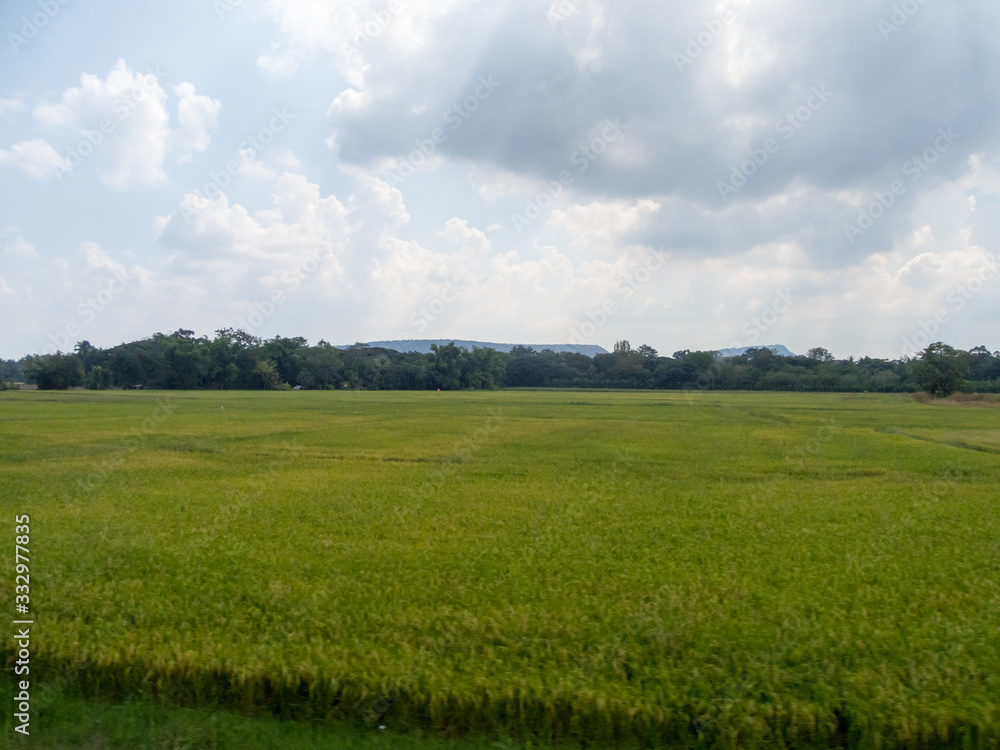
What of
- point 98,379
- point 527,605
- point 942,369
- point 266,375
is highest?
point 942,369

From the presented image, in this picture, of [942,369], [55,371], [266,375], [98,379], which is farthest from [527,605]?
[266,375]

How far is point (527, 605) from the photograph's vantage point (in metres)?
6.68

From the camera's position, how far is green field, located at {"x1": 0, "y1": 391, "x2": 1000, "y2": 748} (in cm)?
484

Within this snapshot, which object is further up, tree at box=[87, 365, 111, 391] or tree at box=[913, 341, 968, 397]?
tree at box=[913, 341, 968, 397]

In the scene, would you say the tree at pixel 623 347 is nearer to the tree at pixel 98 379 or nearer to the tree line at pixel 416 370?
the tree line at pixel 416 370

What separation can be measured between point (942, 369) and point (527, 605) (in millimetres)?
81202

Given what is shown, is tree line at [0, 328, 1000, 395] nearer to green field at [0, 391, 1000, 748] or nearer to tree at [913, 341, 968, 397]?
tree at [913, 341, 968, 397]

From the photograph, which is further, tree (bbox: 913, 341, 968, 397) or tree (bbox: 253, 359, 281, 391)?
tree (bbox: 253, 359, 281, 391)

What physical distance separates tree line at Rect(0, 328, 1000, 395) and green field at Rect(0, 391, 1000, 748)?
79.1 metres

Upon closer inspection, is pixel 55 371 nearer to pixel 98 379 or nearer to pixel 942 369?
pixel 98 379

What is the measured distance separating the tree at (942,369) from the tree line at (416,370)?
2.80 m

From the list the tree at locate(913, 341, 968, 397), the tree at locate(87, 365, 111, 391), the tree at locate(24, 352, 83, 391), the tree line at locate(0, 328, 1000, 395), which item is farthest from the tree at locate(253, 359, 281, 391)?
the tree at locate(913, 341, 968, 397)

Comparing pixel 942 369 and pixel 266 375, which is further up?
pixel 942 369

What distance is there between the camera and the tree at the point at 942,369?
236 ft
